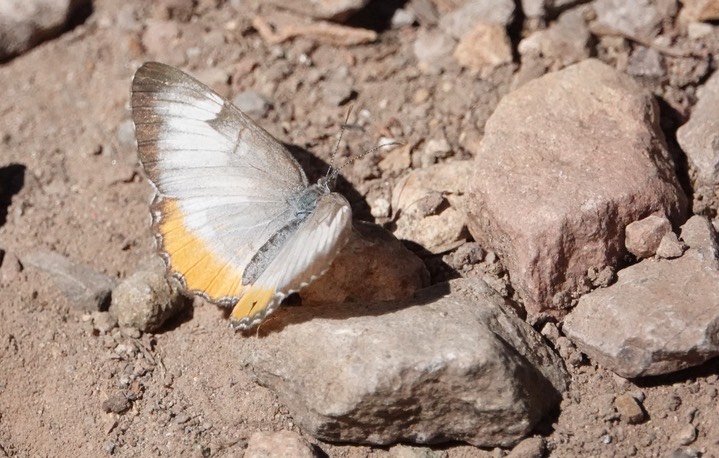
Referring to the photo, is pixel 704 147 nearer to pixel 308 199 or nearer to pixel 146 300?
pixel 308 199

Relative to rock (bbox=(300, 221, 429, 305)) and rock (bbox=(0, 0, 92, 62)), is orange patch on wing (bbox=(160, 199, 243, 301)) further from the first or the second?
rock (bbox=(0, 0, 92, 62))

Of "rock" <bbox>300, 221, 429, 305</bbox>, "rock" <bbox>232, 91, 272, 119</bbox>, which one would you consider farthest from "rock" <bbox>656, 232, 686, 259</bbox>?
"rock" <bbox>232, 91, 272, 119</bbox>

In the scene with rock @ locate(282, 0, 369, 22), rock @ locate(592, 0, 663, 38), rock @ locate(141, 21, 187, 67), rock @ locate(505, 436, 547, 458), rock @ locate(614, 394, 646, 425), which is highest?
rock @ locate(592, 0, 663, 38)

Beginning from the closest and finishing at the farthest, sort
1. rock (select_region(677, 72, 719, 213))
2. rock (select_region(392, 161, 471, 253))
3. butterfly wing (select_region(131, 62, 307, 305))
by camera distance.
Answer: butterfly wing (select_region(131, 62, 307, 305)) < rock (select_region(677, 72, 719, 213)) < rock (select_region(392, 161, 471, 253))

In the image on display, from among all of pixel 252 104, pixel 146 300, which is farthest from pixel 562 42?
pixel 146 300

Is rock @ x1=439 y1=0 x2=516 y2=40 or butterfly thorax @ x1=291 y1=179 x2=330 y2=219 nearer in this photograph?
butterfly thorax @ x1=291 y1=179 x2=330 y2=219

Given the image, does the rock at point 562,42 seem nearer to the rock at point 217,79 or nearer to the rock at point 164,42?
the rock at point 217,79

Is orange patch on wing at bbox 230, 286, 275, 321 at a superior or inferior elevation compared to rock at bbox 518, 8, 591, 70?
inferior
